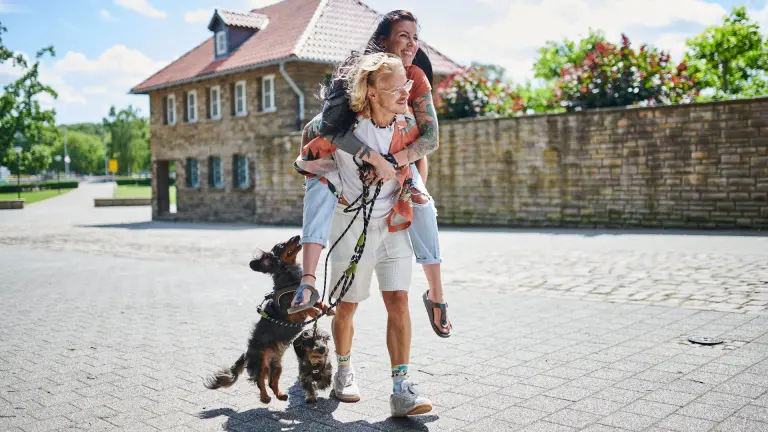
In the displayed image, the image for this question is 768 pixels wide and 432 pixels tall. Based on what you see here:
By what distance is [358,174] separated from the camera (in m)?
3.76

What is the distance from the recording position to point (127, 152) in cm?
10238

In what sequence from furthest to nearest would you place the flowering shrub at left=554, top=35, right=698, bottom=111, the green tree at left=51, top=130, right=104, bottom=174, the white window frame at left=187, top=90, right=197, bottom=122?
the green tree at left=51, top=130, right=104, bottom=174 < the white window frame at left=187, top=90, right=197, bottom=122 < the flowering shrub at left=554, top=35, right=698, bottom=111

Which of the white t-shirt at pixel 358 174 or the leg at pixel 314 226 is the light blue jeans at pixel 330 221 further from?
the white t-shirt at pixel 358 174

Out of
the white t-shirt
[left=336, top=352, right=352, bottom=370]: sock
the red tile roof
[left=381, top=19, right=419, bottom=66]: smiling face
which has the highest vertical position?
the red tile roof

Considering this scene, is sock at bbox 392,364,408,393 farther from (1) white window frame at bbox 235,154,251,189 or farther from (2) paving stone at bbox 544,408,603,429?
(1) white window frame at bbox 235,154,251,189

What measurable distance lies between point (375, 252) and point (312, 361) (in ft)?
2.22

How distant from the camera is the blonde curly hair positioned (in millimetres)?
3627

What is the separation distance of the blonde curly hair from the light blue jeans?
46 centimetres

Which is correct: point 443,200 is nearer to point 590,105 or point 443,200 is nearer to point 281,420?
point 590,105

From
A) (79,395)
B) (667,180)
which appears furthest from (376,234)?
(667,180)

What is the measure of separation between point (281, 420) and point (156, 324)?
10.9 feet

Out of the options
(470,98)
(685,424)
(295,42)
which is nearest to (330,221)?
(685,424)

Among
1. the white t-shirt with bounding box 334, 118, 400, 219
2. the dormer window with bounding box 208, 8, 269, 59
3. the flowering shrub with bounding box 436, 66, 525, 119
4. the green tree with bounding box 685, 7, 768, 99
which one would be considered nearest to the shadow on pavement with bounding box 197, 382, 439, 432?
the white t-shirt with bounding box 334, 118, 400, 219

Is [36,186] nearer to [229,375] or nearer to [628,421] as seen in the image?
[229,375]
